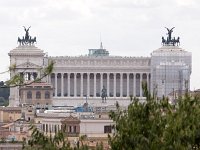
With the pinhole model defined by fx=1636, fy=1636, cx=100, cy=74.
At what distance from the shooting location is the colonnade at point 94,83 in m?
143

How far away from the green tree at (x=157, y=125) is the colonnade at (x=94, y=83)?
4243 inches

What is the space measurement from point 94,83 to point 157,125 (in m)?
111

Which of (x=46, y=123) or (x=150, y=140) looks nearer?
(x=150, y=140)

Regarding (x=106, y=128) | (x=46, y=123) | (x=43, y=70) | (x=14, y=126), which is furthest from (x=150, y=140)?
(x=14, y=126)

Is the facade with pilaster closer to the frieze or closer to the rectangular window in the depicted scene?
the frieze

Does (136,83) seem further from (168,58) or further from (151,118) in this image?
(151,118)

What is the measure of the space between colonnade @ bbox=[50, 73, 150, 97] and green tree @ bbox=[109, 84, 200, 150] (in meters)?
108

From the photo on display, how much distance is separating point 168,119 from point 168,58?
110 meters

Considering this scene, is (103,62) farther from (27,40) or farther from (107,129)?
(107,129)

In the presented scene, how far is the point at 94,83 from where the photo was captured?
473 ft

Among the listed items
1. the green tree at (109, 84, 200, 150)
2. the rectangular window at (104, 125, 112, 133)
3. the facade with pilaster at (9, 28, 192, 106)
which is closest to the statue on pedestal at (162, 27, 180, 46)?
the facade with pilaster at (9, 28, 192, 106)

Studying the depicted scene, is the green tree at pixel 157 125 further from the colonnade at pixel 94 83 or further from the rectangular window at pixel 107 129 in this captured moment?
the colonnade at pixel 94 83

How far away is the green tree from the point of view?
105ft

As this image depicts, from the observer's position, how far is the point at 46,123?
3809 inches
